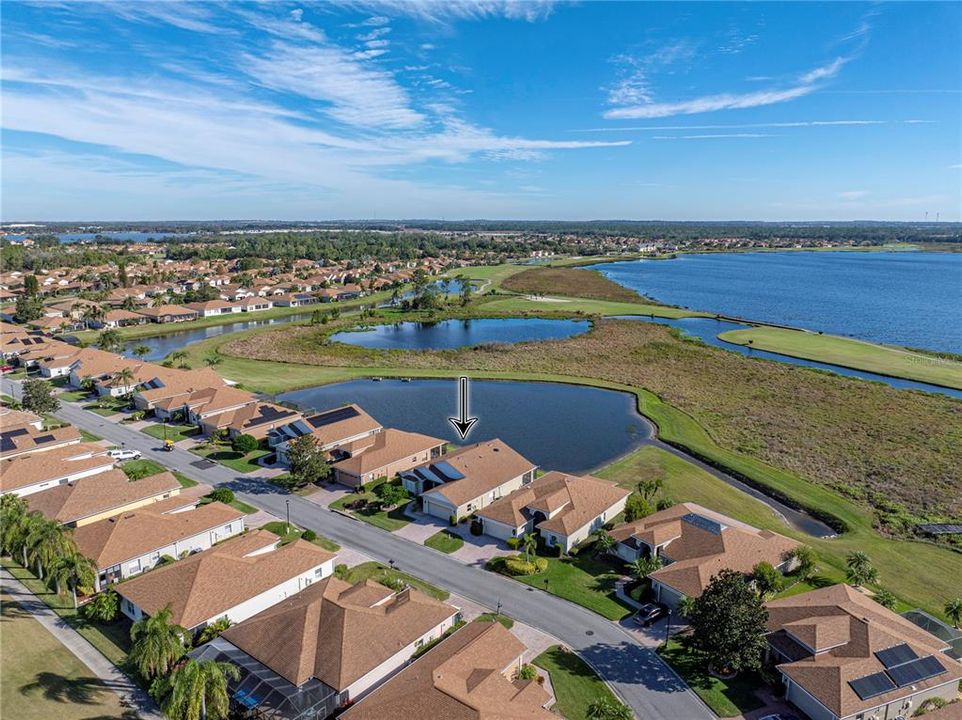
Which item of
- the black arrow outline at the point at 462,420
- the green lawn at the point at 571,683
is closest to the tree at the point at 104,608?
the black arrow outline at the point at 462,420

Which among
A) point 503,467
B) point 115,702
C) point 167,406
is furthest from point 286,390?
point 115,702

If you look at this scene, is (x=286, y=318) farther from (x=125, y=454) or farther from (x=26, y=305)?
(x=125, y=454)

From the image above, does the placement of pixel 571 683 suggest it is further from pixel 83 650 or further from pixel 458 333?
pixel 458 333

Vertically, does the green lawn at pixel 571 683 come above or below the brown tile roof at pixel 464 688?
below

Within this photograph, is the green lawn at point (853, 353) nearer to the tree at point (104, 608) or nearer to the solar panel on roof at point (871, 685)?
the solar panel on roof at point (871, 685)

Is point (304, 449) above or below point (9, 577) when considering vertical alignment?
above

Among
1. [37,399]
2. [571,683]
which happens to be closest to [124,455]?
[37,399]

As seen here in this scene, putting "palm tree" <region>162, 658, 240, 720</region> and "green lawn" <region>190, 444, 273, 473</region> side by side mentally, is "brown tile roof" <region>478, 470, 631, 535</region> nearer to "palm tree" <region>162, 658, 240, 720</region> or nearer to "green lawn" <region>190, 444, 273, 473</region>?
"palm tree" <region>162, 658, 240, 720</region>
